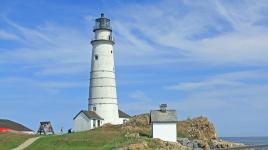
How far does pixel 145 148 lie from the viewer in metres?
39.3

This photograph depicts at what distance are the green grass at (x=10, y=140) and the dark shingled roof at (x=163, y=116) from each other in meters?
13.5

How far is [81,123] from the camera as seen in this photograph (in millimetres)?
59875

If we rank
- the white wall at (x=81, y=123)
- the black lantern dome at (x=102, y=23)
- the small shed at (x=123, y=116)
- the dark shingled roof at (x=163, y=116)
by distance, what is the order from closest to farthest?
the dark shingled roof at (x=163, y=116), the white wall at (x=81, y=123), the black lantern dome at (x=102, y=23), the small shed at (x=123, y=116)

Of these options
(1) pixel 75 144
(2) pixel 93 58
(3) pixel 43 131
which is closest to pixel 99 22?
(2) pixel 93 58

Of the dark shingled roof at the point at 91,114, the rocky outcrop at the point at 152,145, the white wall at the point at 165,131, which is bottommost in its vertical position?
the rocky outcrop at the point at 152,145

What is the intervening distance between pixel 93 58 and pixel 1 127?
15.2m

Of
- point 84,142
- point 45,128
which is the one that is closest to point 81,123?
point 45,128

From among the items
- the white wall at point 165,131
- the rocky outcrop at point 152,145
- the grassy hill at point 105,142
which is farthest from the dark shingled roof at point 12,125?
the rocky outcrop at point 152,145

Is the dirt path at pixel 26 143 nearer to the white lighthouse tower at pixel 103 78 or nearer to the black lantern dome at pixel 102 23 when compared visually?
the white lighthouse tower at pixel 103 78

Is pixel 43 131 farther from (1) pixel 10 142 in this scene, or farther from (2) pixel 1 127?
(1) pixel 10 142

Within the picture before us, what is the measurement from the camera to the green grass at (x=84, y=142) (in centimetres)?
4088

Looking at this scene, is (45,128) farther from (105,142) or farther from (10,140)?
(105,142)

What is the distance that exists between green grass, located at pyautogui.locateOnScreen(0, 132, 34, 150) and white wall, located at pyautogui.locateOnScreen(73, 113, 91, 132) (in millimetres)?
11185

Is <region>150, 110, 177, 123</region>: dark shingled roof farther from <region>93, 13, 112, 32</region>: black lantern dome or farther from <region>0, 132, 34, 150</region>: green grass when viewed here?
<region>93, 13, 112, 32</region>: black lantern dome
